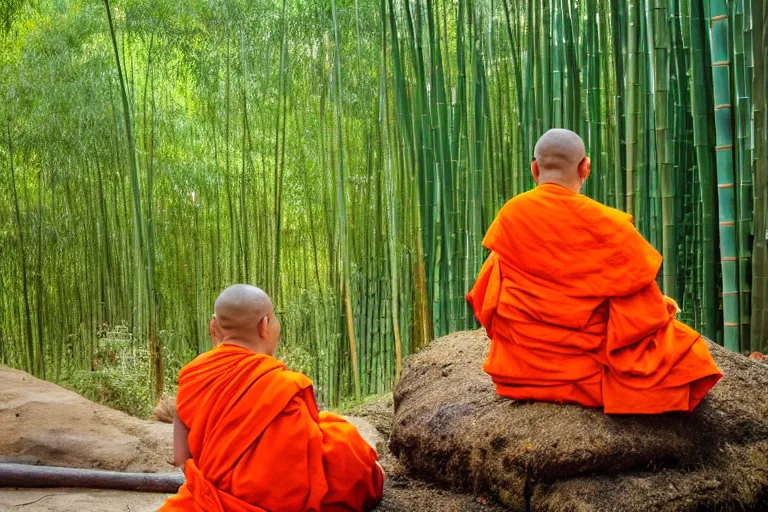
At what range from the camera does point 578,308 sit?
240 centimetres

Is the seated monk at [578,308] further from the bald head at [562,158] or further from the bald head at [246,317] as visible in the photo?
the bald head at [246,317]

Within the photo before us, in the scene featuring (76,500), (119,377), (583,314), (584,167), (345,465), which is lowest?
(119,377)

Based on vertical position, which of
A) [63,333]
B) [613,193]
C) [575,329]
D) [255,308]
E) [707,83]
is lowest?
[63,333]

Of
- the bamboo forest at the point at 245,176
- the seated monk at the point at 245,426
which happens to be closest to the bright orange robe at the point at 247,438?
the seated monk at the point at 245,426

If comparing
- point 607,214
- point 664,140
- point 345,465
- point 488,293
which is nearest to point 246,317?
point 345,465

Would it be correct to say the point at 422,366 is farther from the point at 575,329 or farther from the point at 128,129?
the point at 128,129

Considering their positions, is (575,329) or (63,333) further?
(63,333)

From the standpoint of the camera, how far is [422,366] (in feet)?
11.4

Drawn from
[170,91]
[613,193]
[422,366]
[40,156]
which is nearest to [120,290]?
[40,156]

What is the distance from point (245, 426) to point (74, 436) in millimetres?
2117

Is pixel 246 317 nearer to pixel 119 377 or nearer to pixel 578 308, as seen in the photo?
pixel 578 308

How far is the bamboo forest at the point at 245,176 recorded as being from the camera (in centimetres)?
481

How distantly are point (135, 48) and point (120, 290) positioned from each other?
209cm

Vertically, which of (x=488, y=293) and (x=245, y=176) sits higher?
(x=245, y=176)
